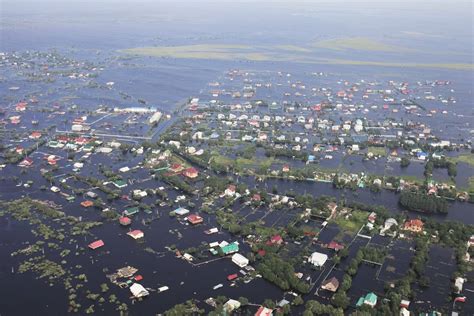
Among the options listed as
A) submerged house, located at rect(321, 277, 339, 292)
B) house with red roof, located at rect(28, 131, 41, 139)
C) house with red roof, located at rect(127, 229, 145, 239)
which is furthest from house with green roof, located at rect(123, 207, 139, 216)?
house with red roof, located at rect(28, 131, 41, 139)

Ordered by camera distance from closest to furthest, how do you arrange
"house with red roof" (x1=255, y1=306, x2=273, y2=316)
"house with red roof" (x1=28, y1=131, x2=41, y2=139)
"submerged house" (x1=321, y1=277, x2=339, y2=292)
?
"house with red roof" (x1=255, y1=306, x2=273, y2=316) < "submerged house" (x1=321, y1=277, x2=339, y2=292) < "house with red roof" (x1=28, y1=131, x2=41, y2=139)

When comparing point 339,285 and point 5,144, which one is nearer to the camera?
point 339,285

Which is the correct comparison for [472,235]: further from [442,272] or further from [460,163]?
[460,163]

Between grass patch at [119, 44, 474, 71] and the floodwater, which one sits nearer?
the floodwater

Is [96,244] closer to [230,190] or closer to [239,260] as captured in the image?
[239,260]

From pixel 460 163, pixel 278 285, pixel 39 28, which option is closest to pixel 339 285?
pixel 278 285

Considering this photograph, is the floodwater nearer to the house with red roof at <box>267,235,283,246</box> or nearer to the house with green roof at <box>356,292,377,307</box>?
the house with green roof at <box>356,292,377,307</box>

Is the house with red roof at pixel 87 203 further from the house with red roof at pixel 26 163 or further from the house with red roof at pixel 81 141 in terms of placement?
the house with red roof at pixel 81 141
